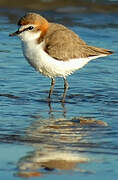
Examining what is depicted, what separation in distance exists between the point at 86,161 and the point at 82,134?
103 centimetres

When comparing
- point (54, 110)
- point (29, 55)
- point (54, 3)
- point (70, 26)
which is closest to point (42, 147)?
point (54, 110)

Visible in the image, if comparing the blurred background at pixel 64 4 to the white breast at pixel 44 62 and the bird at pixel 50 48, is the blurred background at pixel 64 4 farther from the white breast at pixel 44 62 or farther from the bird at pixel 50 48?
the white breast at pixel 44 62

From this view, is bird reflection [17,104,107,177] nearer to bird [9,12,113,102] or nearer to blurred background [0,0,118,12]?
bird [9,12,113,102]

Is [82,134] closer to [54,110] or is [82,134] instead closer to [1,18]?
[54,110]

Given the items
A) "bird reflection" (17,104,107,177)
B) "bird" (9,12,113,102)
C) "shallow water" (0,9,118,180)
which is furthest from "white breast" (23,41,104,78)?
"bird reflection" (17,104,107,177)

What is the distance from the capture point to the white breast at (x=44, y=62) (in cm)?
876

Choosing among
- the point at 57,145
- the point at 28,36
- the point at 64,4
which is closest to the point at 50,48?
the point at 28,36

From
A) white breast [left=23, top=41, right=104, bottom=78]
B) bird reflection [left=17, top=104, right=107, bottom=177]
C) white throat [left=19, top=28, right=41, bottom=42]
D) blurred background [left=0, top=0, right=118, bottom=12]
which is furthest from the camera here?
blurred background [left=0, top=0, right=118, bottom=12]

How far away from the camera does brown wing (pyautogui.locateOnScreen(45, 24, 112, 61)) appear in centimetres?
890

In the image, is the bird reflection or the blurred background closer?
the bird reflection

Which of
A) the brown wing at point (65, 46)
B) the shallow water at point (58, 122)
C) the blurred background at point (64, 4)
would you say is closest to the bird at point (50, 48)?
the brown wing at point (65, 46)

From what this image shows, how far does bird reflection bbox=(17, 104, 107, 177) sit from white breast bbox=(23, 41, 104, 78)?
1.05m

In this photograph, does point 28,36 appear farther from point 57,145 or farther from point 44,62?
point 57,145

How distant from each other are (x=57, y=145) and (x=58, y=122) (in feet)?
3.45
